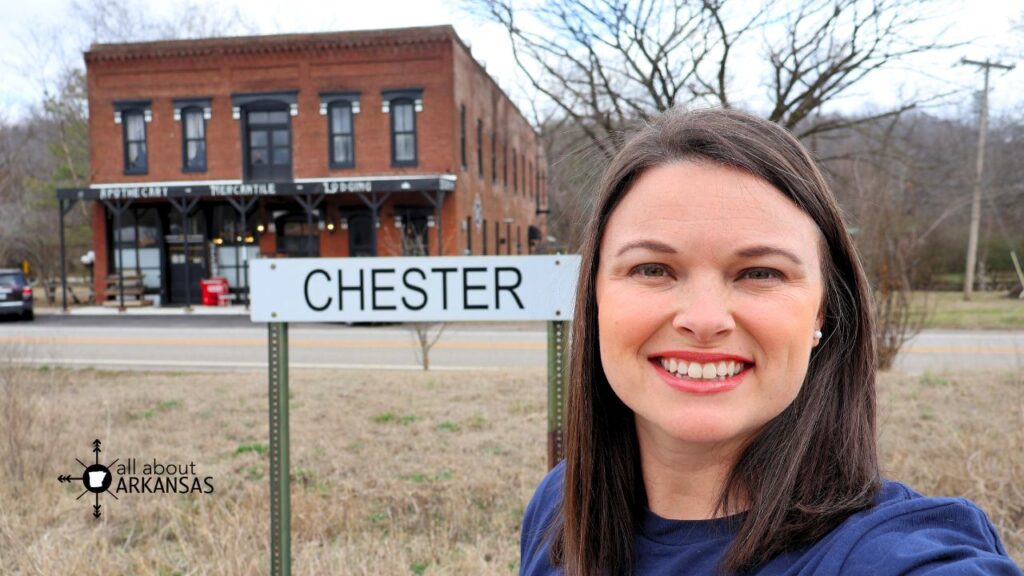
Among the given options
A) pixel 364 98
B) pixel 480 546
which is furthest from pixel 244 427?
pixel 364 98

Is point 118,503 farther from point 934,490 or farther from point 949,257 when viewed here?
point 949,257

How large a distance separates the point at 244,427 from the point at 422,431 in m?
1.66

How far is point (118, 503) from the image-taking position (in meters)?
4.52

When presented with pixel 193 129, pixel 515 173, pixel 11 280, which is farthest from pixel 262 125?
pixel 515 173

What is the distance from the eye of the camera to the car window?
21.0m

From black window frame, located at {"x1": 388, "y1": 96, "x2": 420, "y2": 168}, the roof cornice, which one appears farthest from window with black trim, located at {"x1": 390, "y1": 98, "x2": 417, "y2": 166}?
the roof cornice

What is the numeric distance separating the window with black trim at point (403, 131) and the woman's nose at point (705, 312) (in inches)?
844

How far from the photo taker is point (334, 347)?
1396 cm

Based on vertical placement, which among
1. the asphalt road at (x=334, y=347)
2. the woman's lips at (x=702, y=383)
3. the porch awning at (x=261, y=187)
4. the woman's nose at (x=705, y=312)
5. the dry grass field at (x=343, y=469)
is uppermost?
the porch awning at (x=261, y=187)

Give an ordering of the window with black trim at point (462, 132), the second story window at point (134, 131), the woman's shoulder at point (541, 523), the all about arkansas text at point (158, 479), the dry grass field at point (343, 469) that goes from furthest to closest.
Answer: the second story window at point (134, 131) → the window with black trim at point (462, 132) → the all about arkansas text at point (158, 479) → the dry grass field at point (343, 469) → the woman's shoulder at point (541, 523)

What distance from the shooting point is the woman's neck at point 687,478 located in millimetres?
1284

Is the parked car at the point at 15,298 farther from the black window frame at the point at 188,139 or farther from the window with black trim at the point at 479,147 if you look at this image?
the window with black trim at the point at 479,147

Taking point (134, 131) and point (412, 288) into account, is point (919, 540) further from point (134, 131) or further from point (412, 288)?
point (134, 131)

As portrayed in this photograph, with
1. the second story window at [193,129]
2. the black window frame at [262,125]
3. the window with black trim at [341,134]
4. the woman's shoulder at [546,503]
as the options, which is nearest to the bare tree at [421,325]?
the window with black trim at [341,134]
